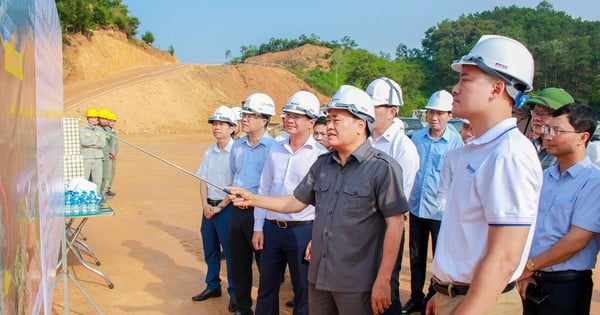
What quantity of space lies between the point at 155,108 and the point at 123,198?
23.7 metres

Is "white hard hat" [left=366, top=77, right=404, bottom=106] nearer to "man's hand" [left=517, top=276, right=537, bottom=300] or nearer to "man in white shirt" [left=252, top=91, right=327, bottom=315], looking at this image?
"man in white shirt" [left=252, top=91, right=327, bottom=315]

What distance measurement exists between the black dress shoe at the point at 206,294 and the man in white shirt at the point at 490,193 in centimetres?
343

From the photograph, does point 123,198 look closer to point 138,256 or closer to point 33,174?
point 138,256

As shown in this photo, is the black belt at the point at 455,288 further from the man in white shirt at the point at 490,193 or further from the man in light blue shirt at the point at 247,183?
the man in light blue shirt at the point at 247,183

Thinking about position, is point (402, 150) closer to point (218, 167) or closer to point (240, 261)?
point (240, 261)

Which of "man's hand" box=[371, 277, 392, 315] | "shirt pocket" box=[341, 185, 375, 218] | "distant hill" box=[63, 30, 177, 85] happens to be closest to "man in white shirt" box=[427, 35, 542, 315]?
"man's hand" box=[371, 277, 392, 315]

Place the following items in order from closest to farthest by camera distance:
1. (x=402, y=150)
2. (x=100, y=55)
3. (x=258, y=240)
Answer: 1. (x=258, y=240)
2. (x=402, y=150)
3. (x=100, y=55)

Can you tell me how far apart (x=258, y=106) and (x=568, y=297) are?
2.85 metres

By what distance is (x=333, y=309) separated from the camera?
293cm

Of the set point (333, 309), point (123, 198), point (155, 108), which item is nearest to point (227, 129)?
point (333, 309)

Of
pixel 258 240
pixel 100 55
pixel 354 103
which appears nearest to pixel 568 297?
pixel 354 103

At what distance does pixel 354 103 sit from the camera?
9.45 feet

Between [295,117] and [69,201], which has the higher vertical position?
[295,117]

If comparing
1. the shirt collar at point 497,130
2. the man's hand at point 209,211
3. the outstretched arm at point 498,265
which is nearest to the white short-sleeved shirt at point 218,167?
the man's hand at point 209,211
